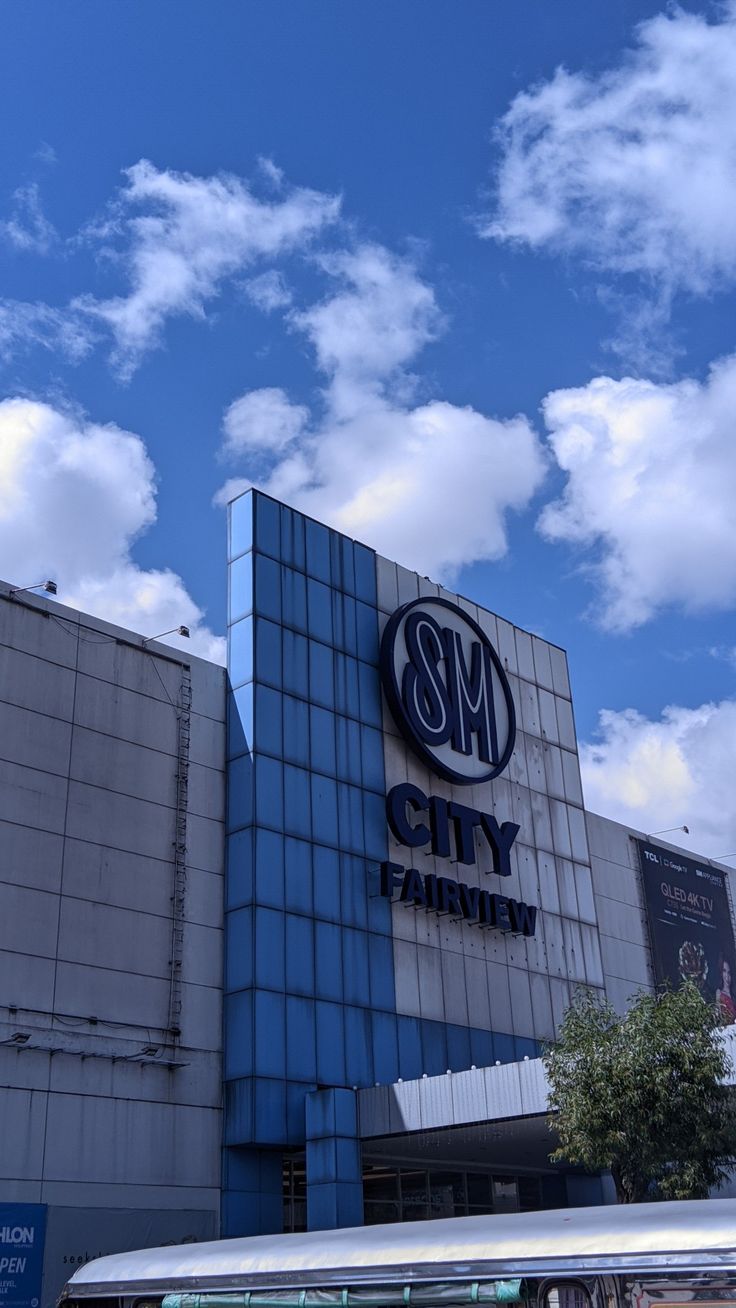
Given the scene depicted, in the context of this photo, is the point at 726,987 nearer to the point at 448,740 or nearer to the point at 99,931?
the point at 448,740

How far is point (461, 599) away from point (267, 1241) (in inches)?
1142

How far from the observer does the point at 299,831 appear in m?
33.7

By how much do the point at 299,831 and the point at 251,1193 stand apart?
8.76 meters

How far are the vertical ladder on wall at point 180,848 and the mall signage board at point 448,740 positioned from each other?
6085 millimetres

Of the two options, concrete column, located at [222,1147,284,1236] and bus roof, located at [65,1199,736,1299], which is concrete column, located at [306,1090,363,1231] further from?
bus roof, located at [65,1199,736,1299]

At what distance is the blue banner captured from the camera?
83.7 ft

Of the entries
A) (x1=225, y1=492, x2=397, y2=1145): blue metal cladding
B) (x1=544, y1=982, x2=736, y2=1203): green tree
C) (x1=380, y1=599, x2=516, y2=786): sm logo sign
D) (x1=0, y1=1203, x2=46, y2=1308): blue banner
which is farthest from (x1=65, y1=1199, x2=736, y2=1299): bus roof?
(x1=380, y1=599, x2=516, y2=786): sm logo sign

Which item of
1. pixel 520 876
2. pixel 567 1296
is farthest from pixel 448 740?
pixel 567 1296

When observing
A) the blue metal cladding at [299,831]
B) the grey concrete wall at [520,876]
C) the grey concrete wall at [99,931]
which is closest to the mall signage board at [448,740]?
the grey concrete wall at [520,876]

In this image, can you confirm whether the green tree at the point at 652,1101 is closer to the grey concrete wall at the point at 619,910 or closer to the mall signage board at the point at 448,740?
the mall signage board at the point at 448,740

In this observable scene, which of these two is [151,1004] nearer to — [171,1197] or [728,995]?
[171,1197]

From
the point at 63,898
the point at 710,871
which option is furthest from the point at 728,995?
the point at 63,898

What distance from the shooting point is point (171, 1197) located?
1139 inches

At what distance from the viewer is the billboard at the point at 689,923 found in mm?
50375
